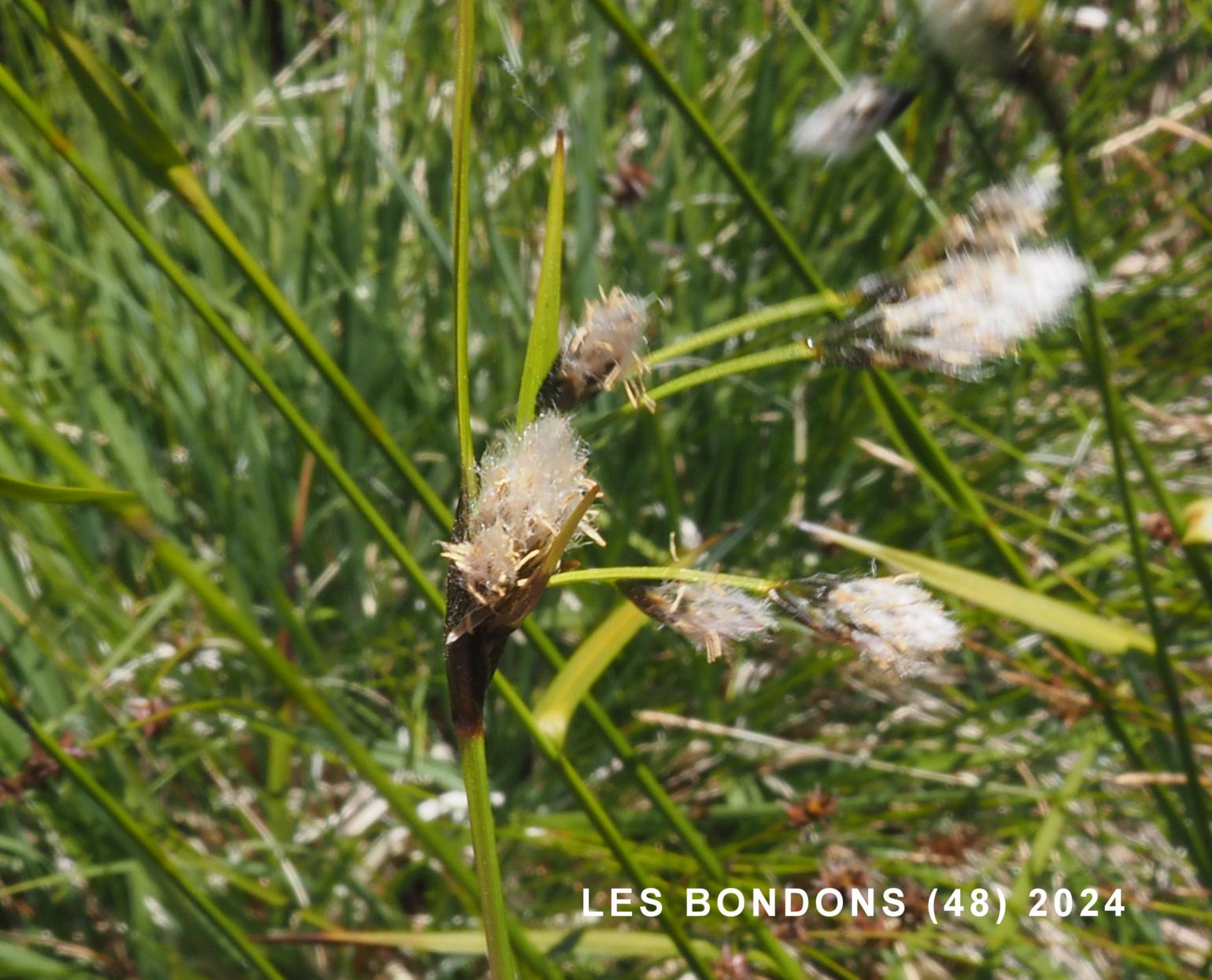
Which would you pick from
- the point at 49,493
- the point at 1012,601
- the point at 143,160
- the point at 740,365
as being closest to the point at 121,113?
the point at 143,160

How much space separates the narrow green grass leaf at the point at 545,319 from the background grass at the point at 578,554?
1.76 ft

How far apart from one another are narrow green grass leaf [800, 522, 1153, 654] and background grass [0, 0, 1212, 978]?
278 mm

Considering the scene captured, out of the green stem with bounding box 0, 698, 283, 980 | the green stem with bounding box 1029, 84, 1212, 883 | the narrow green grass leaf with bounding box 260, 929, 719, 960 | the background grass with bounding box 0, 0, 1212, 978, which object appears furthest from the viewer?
the background grass with bounding box 0, 0, 1212, 978

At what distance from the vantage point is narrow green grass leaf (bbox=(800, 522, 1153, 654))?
621 millimetres

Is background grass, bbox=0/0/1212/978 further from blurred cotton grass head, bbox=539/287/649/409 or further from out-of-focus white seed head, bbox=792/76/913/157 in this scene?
blurred cotton grass head, bbox=539/287/649/409

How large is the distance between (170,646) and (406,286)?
0.56 metres

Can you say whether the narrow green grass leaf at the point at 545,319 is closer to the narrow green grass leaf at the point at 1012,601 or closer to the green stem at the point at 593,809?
the green stem at the point at 593,809

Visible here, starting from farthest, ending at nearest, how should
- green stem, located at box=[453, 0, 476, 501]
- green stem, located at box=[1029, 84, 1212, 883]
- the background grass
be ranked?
the background grass → green stem, located at box=[1029, 84, 1212, 883] → green stem, located at box=[453, 0, 476, 501]

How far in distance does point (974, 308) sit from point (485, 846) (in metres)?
0.26

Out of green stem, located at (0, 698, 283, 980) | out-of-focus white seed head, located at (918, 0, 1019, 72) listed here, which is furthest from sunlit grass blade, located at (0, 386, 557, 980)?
out-of-focus white seed head, located at (918, 0, 1019, 72)

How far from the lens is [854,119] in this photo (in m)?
0.51

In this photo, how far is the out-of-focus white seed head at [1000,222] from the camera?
412mm

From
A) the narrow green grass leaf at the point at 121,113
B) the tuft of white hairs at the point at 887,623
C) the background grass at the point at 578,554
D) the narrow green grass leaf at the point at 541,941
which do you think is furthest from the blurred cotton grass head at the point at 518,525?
the background grass at the point at 578,554

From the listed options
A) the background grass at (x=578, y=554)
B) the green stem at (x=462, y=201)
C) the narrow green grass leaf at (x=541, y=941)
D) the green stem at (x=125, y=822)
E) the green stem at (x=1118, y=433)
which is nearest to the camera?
the green stem at (x=462, y=201)
